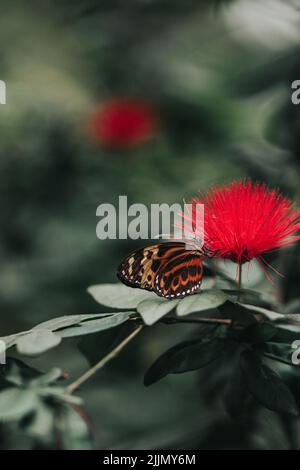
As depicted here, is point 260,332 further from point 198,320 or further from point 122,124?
point 122,124

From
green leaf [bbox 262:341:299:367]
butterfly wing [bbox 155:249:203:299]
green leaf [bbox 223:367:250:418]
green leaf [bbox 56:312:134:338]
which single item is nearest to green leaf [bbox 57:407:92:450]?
green leaf [bbox 56:312:134:338]

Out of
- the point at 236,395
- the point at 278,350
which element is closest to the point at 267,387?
the point at 278,350

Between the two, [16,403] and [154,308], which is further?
[154,308]

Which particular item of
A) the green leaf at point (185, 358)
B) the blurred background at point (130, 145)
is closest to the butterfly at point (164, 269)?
the green leaf at point (185, 358)

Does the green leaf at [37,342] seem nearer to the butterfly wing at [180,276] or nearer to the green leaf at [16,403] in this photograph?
the green leaf at [16,403]

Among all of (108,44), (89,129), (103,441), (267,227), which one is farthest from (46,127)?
(267,227)

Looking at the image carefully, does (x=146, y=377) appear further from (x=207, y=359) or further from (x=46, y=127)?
(x=46, y=127)
